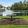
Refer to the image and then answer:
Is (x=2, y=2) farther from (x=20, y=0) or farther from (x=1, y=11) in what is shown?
(x=20, y=0)

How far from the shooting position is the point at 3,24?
10.6ft

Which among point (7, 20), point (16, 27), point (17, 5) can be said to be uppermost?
point (17, 5)

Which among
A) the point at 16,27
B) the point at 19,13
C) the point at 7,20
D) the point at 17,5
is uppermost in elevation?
the point at 17,5

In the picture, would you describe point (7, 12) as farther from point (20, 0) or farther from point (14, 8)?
point (20, 0)

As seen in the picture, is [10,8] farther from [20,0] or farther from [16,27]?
[16,27]

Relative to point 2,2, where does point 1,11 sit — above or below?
below

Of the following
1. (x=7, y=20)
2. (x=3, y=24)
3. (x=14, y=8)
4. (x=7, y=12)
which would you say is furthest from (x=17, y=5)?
(x=3, y=24)

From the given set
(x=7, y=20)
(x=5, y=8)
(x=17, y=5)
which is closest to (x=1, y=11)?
(x=5, y=8)

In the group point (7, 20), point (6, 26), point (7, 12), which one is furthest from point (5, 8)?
point (6, 26)

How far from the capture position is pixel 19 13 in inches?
128

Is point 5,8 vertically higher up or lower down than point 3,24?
higher up

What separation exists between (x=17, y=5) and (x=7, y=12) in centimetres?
Answer: 45

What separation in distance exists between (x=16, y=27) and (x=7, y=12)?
64 cm

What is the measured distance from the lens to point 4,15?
3.23 metres
